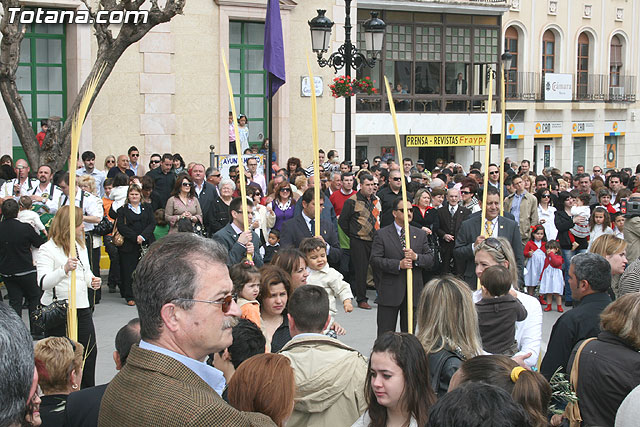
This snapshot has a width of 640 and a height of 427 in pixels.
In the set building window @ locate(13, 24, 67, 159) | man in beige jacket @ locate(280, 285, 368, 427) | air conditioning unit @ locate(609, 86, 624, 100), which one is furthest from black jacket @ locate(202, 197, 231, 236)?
air conditioning unit @ locate(609, 86, 624, 100)

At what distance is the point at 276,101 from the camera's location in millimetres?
20438

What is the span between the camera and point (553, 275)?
445 inches

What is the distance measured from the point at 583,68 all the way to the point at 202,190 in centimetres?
2665

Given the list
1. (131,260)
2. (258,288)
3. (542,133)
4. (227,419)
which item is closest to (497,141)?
(542,133)

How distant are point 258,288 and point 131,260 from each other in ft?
18.8

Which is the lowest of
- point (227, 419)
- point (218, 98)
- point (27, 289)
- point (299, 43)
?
point (27, 289)

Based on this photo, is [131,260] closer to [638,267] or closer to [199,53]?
[638,267]

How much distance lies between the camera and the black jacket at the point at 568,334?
4859mm

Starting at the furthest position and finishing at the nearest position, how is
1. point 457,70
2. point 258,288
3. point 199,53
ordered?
point 457,70
point 199,53
point 258,288

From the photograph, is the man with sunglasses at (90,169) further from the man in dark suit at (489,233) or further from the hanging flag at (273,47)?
the man in dark suit at (489,233)

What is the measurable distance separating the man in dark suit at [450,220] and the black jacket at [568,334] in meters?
6.04

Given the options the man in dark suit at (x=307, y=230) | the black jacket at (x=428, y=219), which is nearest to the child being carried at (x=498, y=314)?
the man in dark suit at (x=307, y=230)

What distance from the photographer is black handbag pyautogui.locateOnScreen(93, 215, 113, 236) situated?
36.0ft

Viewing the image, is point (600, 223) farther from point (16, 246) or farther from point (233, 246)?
point (16, 246)
